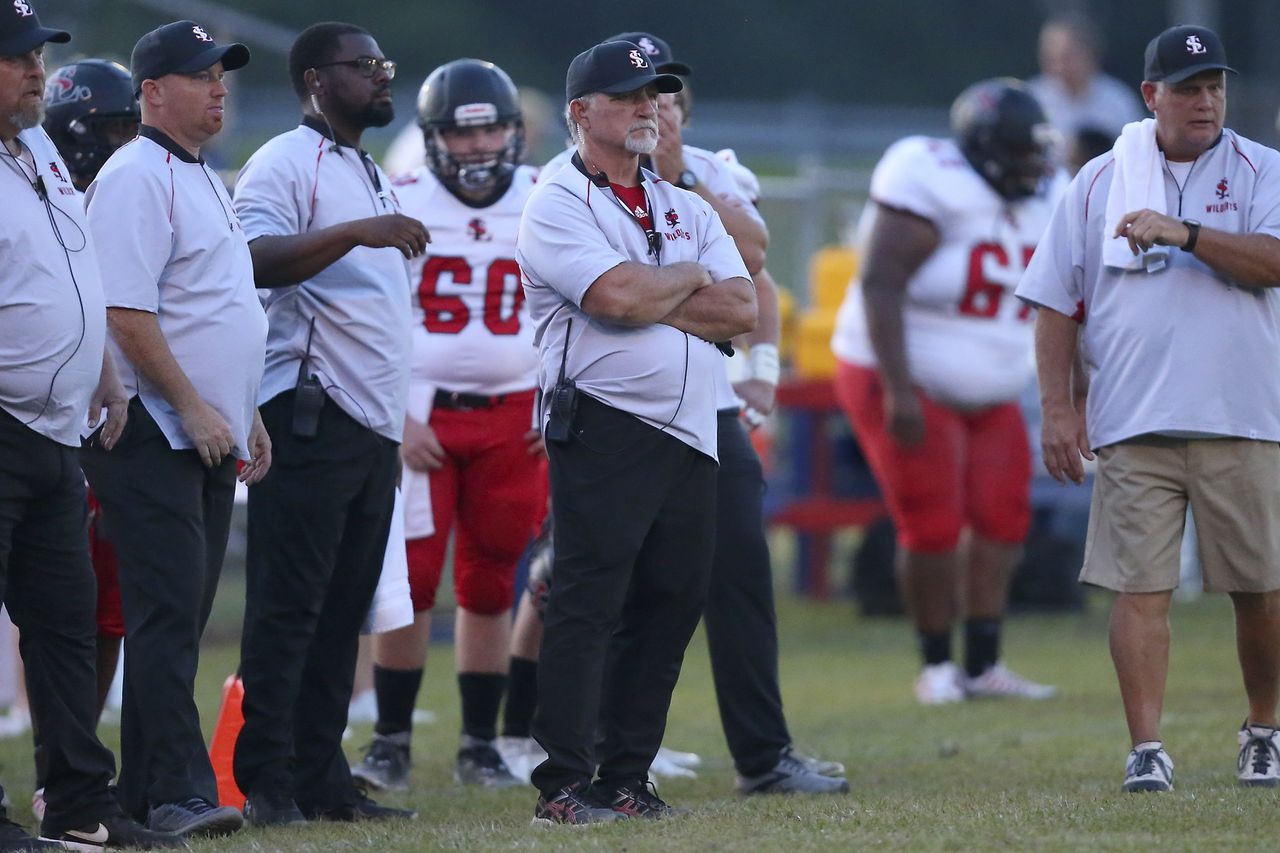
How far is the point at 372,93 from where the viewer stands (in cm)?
606

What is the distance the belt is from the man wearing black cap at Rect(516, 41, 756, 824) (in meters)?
1.45

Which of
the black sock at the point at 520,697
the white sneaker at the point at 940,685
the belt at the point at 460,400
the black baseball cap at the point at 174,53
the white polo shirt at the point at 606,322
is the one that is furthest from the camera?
the white sneaker at the point at 940,685

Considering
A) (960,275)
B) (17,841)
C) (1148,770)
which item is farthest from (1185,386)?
(17,841)

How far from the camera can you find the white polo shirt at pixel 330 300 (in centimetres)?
589

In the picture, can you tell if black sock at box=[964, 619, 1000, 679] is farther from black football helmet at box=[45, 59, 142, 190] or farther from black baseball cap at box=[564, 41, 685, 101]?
black football helmet at box=[45, 59, 142, 190]

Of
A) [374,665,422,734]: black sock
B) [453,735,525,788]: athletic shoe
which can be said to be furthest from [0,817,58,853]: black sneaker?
[453,735,525,788]: athletic shoe

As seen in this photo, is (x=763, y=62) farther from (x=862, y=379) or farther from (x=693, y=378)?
(x=693, y=378)

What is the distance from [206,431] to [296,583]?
0.64m

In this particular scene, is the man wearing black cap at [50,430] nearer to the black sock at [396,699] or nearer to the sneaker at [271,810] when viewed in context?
the sneaker at [271,810]

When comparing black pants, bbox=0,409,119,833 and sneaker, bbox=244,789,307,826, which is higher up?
black pants, bbox=0,409,119,833

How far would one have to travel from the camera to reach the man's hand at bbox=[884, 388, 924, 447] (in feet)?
29.8

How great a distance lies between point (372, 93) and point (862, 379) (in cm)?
390

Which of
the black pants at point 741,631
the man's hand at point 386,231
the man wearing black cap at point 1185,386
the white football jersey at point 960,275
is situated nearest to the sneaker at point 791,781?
the black pants at point 741,631

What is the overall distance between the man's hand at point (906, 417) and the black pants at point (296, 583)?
11.8 ft
